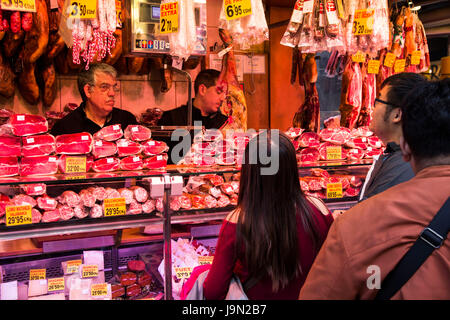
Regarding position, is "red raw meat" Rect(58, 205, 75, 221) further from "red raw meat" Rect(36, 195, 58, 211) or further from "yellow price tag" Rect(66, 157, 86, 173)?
"yellow price tag" Rect(66, 157, 86, 173)

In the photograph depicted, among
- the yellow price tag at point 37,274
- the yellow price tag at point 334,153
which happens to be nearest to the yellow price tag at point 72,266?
the yellow price tag at point 37,274

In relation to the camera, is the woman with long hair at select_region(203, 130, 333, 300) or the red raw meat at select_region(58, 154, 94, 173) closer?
the woman with long hair at select_region(203, 130, 333, 300)

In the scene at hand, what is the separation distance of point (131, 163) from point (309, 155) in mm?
1401

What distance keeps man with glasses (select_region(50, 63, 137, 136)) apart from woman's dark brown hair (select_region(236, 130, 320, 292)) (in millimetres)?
2642

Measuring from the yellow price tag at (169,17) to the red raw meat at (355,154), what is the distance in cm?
176

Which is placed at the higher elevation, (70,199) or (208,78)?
(208,78)

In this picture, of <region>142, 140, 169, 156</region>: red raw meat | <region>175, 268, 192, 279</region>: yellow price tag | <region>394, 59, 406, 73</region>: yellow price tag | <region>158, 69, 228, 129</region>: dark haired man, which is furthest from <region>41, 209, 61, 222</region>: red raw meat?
<region>394, 59, 406, 73</region>: yellow price tag

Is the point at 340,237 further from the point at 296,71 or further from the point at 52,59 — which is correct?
the point at 52,59

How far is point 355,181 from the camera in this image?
3.40 metres

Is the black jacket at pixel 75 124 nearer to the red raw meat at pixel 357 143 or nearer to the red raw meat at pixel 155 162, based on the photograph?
the red raw meat at pixel 155 162

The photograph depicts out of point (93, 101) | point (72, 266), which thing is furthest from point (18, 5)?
point (72, 266)

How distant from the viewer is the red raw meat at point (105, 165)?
2875 millimetres

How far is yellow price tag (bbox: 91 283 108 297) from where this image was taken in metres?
2.85

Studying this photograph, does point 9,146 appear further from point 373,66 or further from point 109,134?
point 373,66
